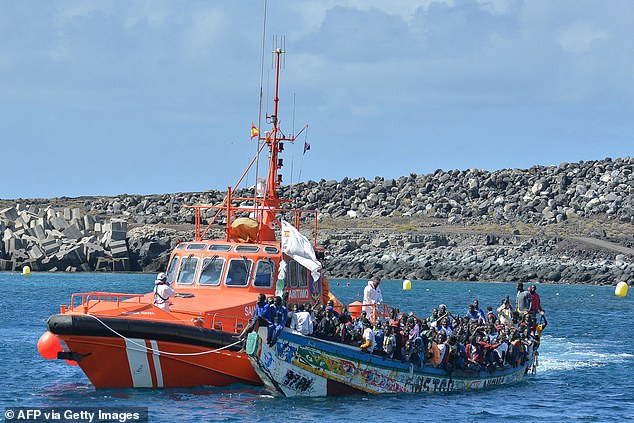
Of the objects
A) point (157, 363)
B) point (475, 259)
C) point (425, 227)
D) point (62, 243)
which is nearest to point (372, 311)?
point (157, 363)

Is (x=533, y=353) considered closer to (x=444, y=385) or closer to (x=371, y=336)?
(x=444, y=385)

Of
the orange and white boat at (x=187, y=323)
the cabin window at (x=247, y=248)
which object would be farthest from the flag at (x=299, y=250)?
the cabin window at (x=247, y=248)

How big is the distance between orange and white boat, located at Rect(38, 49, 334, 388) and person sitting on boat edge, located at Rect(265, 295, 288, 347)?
101 centimetres

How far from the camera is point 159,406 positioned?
21828 millimetres

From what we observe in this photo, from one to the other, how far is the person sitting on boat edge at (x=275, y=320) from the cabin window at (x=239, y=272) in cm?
327

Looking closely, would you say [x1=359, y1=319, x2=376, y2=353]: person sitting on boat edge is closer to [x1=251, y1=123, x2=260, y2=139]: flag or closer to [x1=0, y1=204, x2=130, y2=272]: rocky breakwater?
[x1=251, y1=123, x2=260, y2=139]: flag

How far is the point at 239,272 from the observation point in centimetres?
2514

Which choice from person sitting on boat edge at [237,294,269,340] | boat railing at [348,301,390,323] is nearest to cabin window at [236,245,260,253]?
boat railing at [348,301,390,323]

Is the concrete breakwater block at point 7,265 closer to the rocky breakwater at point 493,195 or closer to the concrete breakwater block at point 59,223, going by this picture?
the concrete breakwater block at point 59,223

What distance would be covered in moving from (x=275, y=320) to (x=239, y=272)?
12.0 ft

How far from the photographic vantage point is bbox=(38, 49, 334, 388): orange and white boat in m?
22.0

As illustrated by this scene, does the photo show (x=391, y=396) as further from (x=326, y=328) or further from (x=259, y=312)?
(x=259, y=312)

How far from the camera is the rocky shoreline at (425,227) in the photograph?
91.1 meters

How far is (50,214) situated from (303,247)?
81.4 metres
